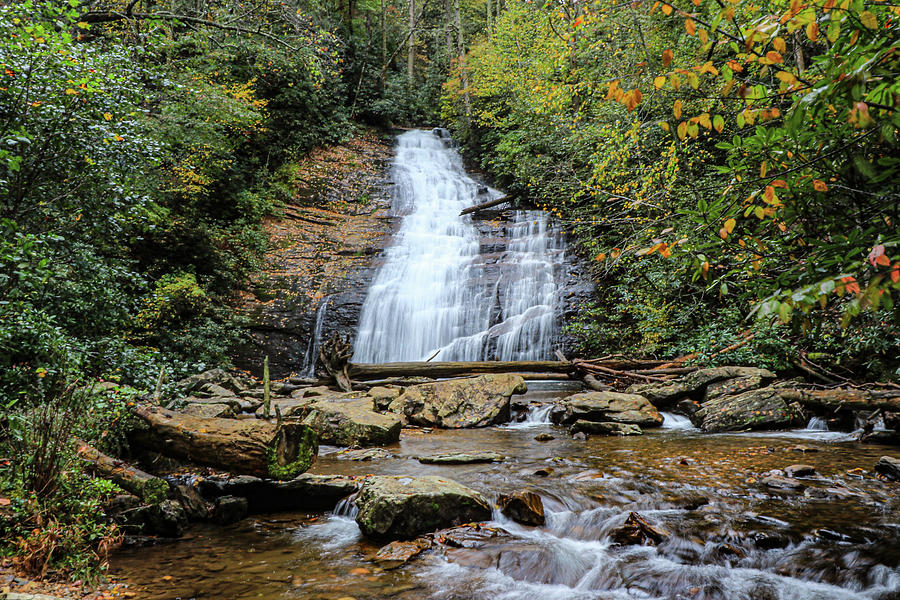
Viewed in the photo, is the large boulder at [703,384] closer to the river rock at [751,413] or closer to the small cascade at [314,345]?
the river rock at [751,413]

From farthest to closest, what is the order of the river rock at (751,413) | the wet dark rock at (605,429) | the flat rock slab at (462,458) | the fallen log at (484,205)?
the fallen log at (484,205), the wet dark rock at (605,429), the river rock at (751,413), the flat rock slab at (462,458)

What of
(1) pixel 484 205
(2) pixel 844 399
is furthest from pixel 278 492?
(1) pixel 484 205

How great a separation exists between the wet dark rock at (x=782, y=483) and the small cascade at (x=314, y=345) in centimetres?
1042

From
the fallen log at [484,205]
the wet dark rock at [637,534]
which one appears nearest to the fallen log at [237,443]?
the wet dark rock at [637,534]

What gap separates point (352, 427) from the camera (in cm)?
723

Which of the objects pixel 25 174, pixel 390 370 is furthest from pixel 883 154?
pixel 390 370

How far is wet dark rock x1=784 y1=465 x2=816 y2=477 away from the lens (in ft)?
16.1

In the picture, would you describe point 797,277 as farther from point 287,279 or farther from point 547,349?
point 287,279

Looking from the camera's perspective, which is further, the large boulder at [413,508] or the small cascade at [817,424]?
the small cascade at [817,424]

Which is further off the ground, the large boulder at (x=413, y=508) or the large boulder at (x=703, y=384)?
the large boulder at (x=703, y=384)

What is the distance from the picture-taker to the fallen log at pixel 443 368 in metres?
11.5

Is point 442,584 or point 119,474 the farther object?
point 119,474

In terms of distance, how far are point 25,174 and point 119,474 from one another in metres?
3.47

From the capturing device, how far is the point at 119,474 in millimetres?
4152
